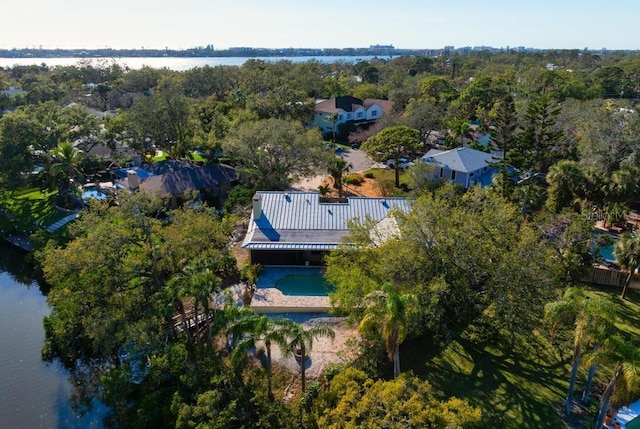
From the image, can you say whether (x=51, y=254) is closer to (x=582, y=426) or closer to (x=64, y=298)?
(x=64, y=298)

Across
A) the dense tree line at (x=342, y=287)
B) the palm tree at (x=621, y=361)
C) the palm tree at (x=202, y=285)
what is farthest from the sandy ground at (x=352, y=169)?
the palm tree at (x=621, y=361)

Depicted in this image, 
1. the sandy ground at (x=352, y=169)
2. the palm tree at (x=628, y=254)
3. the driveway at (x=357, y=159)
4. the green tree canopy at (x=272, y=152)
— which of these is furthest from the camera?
the driveway at (x=357, y=159)

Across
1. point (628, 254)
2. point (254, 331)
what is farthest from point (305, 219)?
point (628, 254)

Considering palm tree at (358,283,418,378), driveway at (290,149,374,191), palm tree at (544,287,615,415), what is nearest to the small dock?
driveway at (290,149,374,191)

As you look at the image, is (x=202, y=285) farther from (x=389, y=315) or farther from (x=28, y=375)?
(x=28, y=375)

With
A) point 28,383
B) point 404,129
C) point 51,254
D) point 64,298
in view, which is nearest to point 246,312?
point 64,298

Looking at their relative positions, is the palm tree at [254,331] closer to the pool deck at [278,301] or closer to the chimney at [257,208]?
the pool deck at [278,301]

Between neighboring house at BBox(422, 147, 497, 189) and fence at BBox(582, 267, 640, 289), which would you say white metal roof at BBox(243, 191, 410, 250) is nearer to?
fence at BBox(582, 267, 640, 289)
